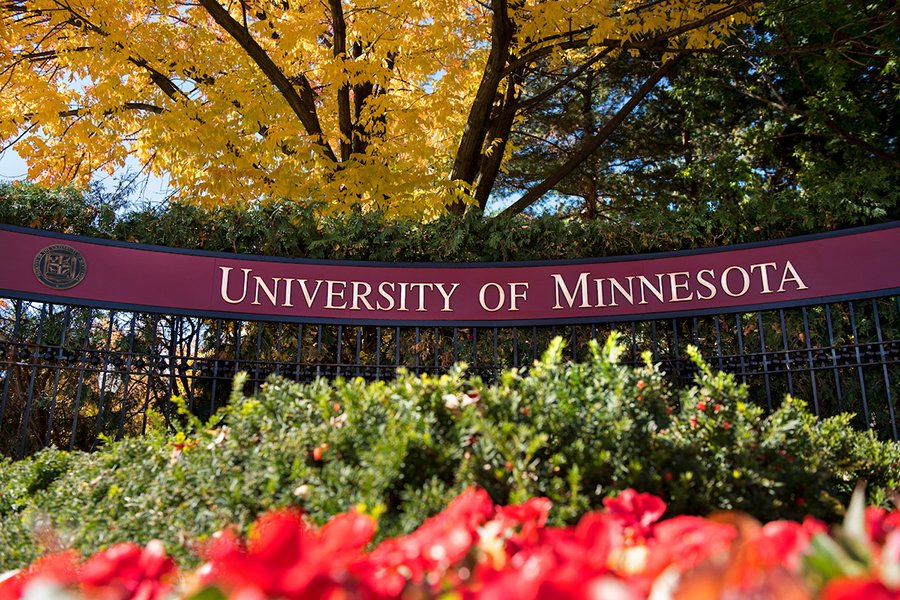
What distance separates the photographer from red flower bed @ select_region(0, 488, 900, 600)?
0.79 m

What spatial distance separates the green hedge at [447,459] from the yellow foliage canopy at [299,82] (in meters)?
5.39

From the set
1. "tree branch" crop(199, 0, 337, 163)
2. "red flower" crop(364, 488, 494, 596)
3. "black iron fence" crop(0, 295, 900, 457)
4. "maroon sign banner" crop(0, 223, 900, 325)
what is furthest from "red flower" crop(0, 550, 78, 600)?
"tree branch" crop(199, 0, 337, 163)

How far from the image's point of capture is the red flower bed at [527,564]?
0.79 metres

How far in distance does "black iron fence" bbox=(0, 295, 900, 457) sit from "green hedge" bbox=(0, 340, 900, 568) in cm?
328

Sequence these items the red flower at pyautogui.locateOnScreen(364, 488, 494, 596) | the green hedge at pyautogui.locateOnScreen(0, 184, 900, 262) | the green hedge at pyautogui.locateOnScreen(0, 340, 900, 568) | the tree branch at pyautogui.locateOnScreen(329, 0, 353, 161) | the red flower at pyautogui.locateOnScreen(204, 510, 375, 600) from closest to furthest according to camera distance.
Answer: the red flower at pyautogui.locateOnScreen(204, 510, 375, 600) < the red flower at pyautogui.locateOnScreen(364, 488, 494, 596) < the green hedge at pyautogui.locateOnScreen(0, 340, 900, 568) < the green hedge at pyautogui.locateOnScreen(0, 184, 900, 262) < the tree branch at pyautogui.locateOnScreen(329, 0, 353, 161)

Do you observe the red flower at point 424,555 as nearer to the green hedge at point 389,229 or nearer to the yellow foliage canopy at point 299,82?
the green hedge at point 389,229

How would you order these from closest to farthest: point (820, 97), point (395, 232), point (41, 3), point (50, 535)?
1. point (50, 535)
2. point (395, 232)
3. point (41, 3)
4. point (820, 97)

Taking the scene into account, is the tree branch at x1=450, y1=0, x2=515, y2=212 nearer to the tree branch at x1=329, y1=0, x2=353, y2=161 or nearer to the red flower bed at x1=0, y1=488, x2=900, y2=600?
the tree branch at x1=329, y1=0, x2=353, y2=161

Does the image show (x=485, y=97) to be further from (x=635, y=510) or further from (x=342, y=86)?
(x=635, y=510)

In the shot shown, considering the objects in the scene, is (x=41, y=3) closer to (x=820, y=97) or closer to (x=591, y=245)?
(x=591, y=245)

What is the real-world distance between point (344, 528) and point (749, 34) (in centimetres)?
1291

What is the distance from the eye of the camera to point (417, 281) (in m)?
6.06

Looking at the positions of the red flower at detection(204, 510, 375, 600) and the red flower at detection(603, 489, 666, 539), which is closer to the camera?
the red flower at detection(204, 510, 375, 600)

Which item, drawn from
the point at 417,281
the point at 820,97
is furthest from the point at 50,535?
the point at 820,97
